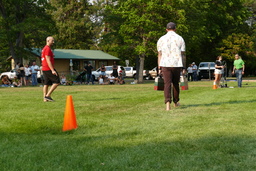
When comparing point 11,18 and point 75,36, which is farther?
point 75,36

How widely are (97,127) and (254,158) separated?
Answer: 10.4 ft

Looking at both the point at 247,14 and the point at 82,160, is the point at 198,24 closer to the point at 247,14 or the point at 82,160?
the point at 247,14

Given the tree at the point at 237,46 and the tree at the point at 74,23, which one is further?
the tree at the point at 74,23

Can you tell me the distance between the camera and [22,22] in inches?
1416

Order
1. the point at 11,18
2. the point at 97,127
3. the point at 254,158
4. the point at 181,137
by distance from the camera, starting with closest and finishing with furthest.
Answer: the point at 254,158 → the point at 181,137 → the point at 97,127 → the point at 11,18

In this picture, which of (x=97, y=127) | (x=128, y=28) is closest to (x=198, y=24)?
(x=128, y=28)

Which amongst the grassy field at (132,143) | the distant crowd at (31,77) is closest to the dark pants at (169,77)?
the grassy field at (132,143)

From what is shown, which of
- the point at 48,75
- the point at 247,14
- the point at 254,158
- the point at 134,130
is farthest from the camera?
the point at 247,14

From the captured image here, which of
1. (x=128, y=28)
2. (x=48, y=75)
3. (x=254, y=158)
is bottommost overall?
(x=254, y=158)

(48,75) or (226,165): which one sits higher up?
(48,75)

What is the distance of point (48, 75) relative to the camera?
12930 millimetres

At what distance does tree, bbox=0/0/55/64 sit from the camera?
3559 centimetres

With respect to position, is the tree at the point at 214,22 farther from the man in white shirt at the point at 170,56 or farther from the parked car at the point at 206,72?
the man in white shirt at the point at 170,56

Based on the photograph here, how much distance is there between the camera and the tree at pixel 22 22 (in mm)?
35594
